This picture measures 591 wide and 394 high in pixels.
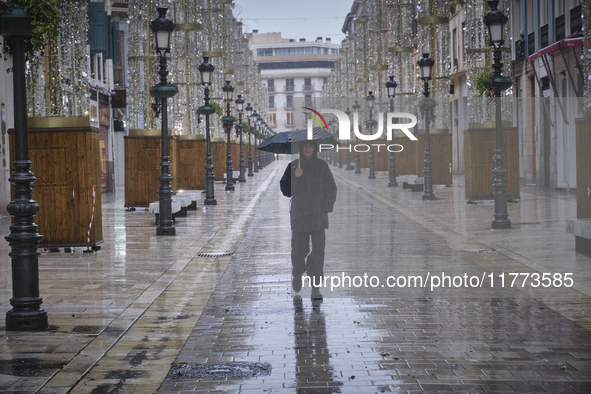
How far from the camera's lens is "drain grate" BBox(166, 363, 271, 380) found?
22.3 ft

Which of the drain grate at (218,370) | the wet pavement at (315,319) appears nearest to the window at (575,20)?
the wet pavement at (315,319)

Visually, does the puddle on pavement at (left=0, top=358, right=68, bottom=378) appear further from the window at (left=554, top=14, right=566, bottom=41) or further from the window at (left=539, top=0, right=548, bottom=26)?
the window at (left=539, top=0, right=548, bottom=26)

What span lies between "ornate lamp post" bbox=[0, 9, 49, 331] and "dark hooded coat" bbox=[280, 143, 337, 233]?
268cm

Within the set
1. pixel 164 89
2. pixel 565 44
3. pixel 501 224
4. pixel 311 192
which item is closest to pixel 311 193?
pixel 311 192

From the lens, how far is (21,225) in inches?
339

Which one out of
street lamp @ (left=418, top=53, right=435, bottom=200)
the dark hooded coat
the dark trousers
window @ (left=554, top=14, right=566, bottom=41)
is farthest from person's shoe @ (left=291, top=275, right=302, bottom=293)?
window @ (left=554, top=14, right=566, bottom=41)

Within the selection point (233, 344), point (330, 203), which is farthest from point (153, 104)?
point (233, 344)

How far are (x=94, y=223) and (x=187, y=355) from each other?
8027mm

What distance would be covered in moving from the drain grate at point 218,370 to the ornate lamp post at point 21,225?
7.05 feet

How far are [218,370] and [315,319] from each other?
2.12 meters

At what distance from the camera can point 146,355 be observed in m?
7.47

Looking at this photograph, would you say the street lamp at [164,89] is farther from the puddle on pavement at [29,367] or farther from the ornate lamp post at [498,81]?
the puddle on pavement at [29,367]

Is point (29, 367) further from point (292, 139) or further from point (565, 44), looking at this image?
point (565, 44)

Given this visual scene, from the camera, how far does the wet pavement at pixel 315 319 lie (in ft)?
21.9
